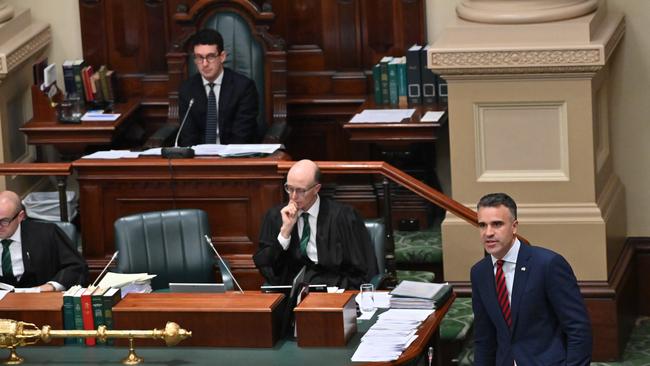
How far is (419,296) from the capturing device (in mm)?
7594

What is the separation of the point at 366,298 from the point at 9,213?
6.57 ft

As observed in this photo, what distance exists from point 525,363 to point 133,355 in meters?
1.70

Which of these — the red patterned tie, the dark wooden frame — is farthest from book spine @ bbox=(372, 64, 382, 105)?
the red patterned tie

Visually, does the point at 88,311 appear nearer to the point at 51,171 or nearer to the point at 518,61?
the point at 51,171

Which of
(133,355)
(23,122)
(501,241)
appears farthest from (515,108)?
(23,122)

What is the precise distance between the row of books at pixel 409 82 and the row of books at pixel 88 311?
10.5 ft

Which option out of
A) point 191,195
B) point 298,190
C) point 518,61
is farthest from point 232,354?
point 518,61

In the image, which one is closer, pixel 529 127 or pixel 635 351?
pixel 529 127

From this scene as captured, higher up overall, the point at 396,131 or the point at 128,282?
the point at 396,131

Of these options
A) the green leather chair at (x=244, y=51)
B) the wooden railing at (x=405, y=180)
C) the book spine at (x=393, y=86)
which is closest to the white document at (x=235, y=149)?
the wooden railing at (x=405, y=180)

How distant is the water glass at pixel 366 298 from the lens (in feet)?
25.0

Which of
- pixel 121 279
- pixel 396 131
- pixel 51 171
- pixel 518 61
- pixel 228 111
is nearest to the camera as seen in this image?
pixel 121 279

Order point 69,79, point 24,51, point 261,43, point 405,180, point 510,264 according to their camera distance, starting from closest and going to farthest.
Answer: point 510,264, point 405,180, point 261,43, point 24,51, point 69,79

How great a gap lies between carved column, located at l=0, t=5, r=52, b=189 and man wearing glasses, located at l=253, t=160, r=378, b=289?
2.43 m
